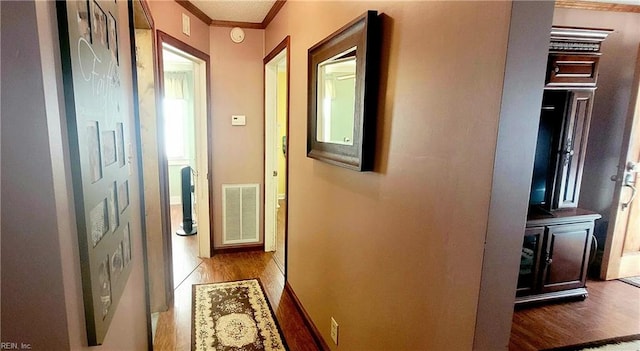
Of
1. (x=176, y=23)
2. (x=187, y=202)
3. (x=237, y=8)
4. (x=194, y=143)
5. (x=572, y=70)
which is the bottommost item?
(x=187, y=202)

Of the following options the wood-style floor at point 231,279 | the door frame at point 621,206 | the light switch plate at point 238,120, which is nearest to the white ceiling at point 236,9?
the light switch plate at point 238,120

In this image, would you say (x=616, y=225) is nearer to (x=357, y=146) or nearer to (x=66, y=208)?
(x=357, y=146)

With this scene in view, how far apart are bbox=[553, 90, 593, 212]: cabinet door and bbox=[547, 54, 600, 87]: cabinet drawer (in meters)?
0.09

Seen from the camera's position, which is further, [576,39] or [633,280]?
[633,280]

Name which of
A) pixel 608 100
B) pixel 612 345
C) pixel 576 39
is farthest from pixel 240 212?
pixel 608 100

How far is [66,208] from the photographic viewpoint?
69 centimetres

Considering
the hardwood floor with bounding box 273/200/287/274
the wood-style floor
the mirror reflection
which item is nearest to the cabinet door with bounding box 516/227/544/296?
the wood-style floor

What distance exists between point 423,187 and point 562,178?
2.28m

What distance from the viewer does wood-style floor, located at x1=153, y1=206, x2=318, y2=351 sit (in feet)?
7.21

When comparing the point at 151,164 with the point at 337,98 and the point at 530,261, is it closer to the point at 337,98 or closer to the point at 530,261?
the point at 337,98

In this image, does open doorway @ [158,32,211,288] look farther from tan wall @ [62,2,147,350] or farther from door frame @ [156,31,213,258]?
tan wall @ [62,2,147,350]

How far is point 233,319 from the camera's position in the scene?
2.42 metres

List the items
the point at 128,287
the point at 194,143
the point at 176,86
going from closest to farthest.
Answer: the point at 128,287 → the point at 194,143 → the point at 176,86

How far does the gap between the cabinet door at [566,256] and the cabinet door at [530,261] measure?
0.07 metres
